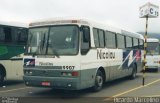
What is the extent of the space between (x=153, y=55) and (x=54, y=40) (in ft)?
58.8

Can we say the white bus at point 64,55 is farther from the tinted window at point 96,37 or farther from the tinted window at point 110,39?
the tinted window at point 110,39

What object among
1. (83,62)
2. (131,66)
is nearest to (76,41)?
(83,62)

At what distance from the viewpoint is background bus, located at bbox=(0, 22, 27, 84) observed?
59.7 feet

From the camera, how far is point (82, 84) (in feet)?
45.6

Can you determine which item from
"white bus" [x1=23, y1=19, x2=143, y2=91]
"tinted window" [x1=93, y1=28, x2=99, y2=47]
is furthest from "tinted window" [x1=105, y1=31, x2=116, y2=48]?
"tinted window" [x1=93, y1=28, x2=99, y2=47]

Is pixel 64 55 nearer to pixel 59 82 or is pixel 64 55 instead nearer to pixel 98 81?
pixel 59 82

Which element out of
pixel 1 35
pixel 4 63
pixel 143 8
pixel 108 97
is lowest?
pixel 108 97

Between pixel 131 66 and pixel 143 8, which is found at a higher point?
pixel 143 8

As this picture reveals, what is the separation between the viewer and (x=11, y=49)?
18609 mm

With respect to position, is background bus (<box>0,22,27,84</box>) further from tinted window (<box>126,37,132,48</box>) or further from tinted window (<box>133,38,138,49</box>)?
tinted window (<box>133,38,138,49</box>)

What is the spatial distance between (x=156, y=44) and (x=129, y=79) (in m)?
9.50

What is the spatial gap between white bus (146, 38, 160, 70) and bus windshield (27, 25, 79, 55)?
1749 centimetres

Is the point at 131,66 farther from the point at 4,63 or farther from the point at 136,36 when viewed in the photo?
the point at 4,63

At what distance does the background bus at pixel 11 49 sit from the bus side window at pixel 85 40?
211 inches
